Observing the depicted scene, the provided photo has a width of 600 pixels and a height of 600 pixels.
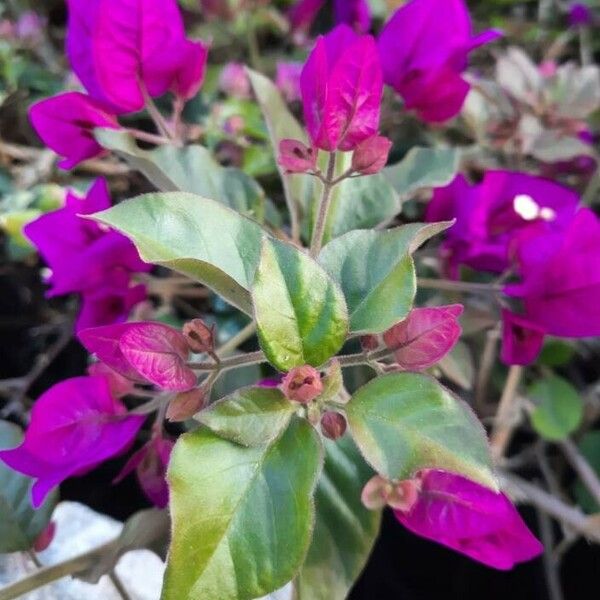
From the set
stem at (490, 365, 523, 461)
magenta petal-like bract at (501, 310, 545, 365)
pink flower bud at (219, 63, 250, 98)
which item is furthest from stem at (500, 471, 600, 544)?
pink flower bud at (219, 63, 250, 98)

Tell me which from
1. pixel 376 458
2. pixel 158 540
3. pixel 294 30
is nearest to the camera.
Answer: pixel 376 458

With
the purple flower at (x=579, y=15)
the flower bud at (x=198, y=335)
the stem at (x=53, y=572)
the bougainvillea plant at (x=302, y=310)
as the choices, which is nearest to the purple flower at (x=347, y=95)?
the bougainvillea plant at (x=302, y=310)

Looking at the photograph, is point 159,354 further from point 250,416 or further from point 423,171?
point 423,171

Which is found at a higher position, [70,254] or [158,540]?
[70,254]

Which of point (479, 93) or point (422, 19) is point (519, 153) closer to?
point (479, 93)

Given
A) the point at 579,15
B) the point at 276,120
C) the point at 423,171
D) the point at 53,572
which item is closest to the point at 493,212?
the point at 423,171

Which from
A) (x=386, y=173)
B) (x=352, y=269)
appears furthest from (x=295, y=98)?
(x=352, y=269)

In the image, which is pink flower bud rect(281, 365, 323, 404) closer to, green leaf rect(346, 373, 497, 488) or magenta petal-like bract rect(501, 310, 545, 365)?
green leaf rect(346, 373, 497, 488)
